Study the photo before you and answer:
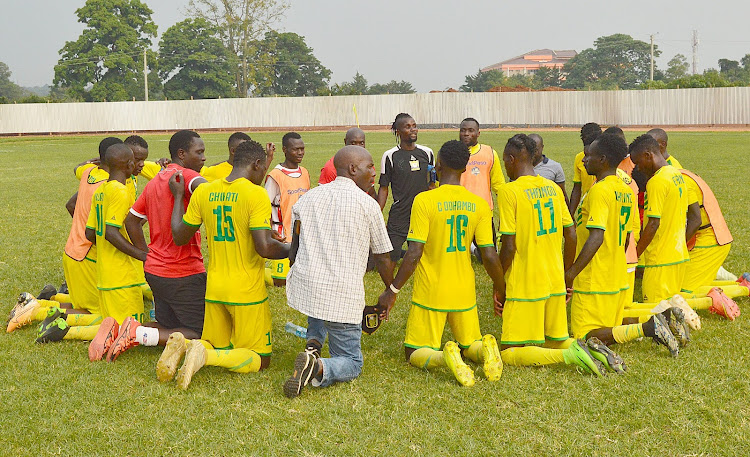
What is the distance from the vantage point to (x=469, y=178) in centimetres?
936

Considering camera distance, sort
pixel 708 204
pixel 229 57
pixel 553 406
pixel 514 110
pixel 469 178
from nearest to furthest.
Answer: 1. pixel 553 406
2. pixel 708 204
3. pixel 469 178
4. pixel 514 110
5. pixel 229 57

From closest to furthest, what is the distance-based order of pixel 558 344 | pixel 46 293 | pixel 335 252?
pixel 335 252 < pixel 558 344 < pixel 46 293

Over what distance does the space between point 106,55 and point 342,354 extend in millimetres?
70972

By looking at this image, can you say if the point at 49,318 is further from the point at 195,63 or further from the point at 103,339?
the point at 195,63

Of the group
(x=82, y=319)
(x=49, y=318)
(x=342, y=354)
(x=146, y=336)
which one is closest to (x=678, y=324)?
(x=342, y=354)

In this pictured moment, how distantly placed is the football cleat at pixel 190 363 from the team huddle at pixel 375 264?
0.5 inches

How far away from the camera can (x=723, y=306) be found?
7.00 m

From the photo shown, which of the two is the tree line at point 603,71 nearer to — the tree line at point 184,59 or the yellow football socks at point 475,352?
the tree line at point 184,59

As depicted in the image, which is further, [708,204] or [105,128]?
[105,128]

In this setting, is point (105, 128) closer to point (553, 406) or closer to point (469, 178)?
point (469, 178)

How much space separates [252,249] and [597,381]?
9.73ft

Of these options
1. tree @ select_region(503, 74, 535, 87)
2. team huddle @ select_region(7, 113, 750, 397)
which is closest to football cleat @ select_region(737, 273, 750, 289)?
team huddle @ select_region(7, 113, 750, 397)

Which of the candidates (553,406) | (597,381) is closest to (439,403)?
(553,406)

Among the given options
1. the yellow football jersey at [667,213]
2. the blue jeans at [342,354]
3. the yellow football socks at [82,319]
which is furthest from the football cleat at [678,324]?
the yellow football socks at [82,319]
